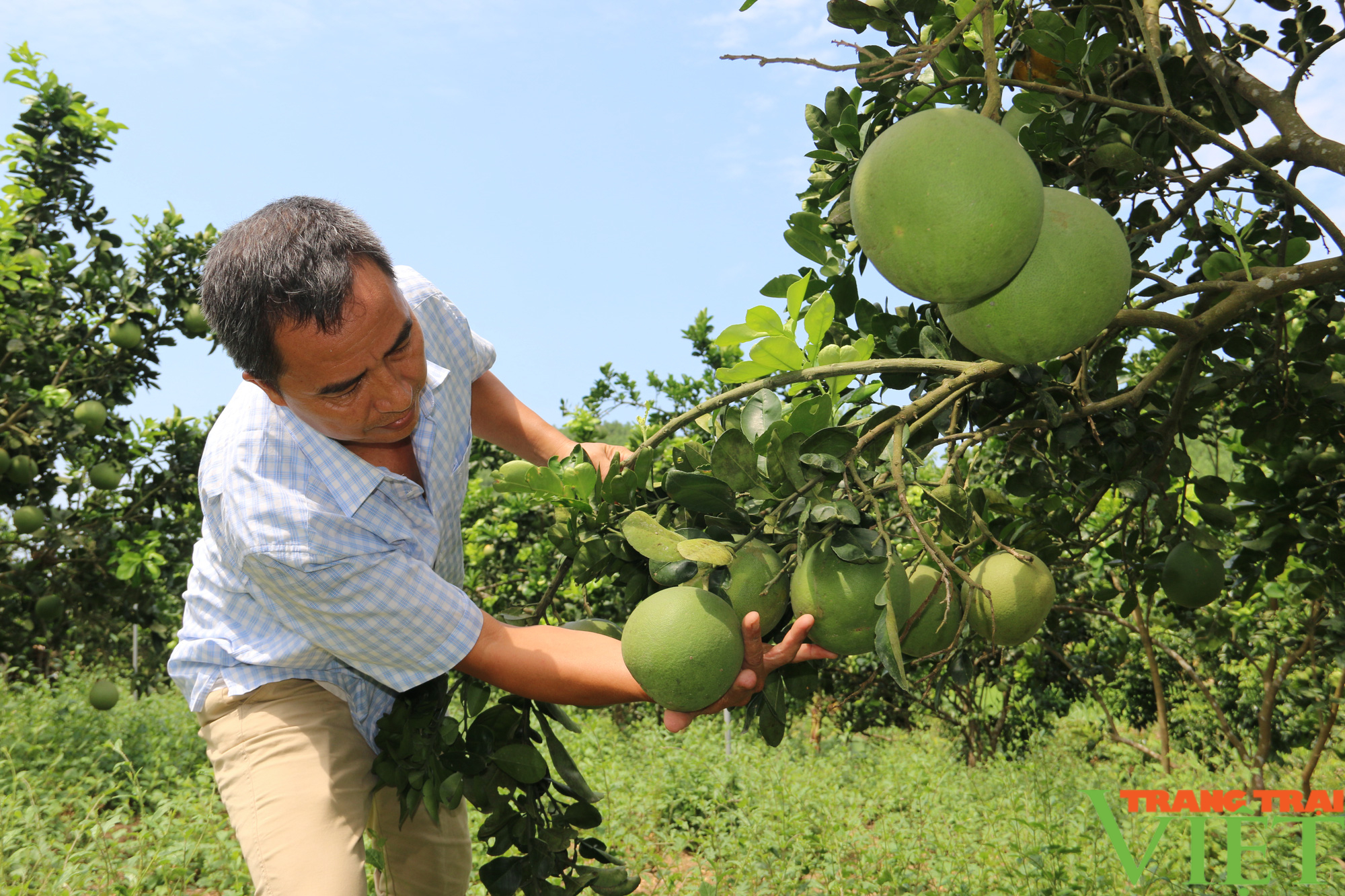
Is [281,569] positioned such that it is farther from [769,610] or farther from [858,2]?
[858,2]

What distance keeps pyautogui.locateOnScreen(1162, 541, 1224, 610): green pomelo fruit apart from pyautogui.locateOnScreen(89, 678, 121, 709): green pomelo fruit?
5.41m

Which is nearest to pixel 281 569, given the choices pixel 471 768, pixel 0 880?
pixel 471 768

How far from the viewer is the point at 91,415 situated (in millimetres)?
4871

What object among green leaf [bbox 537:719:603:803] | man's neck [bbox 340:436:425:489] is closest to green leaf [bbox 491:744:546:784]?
green leaf [bbox 537:719:603:803]

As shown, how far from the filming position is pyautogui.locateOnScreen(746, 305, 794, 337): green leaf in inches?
50.9

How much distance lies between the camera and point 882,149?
950 millimetres

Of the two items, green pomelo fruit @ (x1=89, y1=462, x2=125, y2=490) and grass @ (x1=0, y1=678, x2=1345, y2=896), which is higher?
green pomelo fruit @ (x1=89, y1=462, x2=125, y2=490)

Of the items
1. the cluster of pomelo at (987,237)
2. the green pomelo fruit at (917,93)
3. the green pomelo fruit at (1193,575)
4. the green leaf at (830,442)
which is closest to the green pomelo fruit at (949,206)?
the cluster of pomelo at (987,237)

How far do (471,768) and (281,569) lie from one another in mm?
485

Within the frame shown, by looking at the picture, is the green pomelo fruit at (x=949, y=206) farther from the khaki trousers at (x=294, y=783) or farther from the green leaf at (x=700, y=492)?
the khaki trousers at (x=294, y=783)

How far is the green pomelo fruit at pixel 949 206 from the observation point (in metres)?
0.89

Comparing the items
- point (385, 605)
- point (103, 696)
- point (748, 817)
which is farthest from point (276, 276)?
point (103, 696)

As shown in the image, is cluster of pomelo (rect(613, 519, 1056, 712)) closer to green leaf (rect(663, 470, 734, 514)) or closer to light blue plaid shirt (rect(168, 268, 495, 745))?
green leaf (rect(663, 470, 734, 514))

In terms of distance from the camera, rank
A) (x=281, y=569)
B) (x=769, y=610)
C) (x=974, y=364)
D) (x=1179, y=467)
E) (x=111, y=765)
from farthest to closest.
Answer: (x=111, y=765)
(x=1179, y=467)
(x=281, y=569)
(x=974, y=364)
(x=769, y=610)
